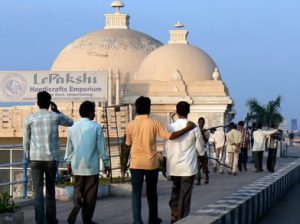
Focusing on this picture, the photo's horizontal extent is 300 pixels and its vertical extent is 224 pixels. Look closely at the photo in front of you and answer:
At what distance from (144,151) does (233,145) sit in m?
14.1

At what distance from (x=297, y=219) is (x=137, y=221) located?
12.4ft

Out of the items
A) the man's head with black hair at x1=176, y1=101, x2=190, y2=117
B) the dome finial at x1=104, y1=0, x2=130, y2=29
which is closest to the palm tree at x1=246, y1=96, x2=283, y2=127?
the dome finial at x1=104, y1=0, x2=130, y2=29

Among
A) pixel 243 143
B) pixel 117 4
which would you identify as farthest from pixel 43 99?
pixel 117 4

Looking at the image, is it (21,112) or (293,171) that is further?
(21,112)

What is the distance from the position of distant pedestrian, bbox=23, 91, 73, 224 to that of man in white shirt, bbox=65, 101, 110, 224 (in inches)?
10.1

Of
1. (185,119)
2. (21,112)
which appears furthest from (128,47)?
(185,119)

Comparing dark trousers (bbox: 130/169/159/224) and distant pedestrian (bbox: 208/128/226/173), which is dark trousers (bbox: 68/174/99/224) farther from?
distant pedestrian (bbox: 208/128/226/173)

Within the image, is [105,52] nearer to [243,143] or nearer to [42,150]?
[243,143]

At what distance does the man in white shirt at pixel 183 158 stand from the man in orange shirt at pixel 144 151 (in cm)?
11

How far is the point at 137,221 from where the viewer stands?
10570mm

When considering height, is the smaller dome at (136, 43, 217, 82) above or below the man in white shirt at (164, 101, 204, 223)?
above

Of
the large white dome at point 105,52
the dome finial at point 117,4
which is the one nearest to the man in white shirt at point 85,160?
the large white dome at point 105,52

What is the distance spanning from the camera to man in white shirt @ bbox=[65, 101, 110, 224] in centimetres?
1064

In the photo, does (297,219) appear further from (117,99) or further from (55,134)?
(117,99)
